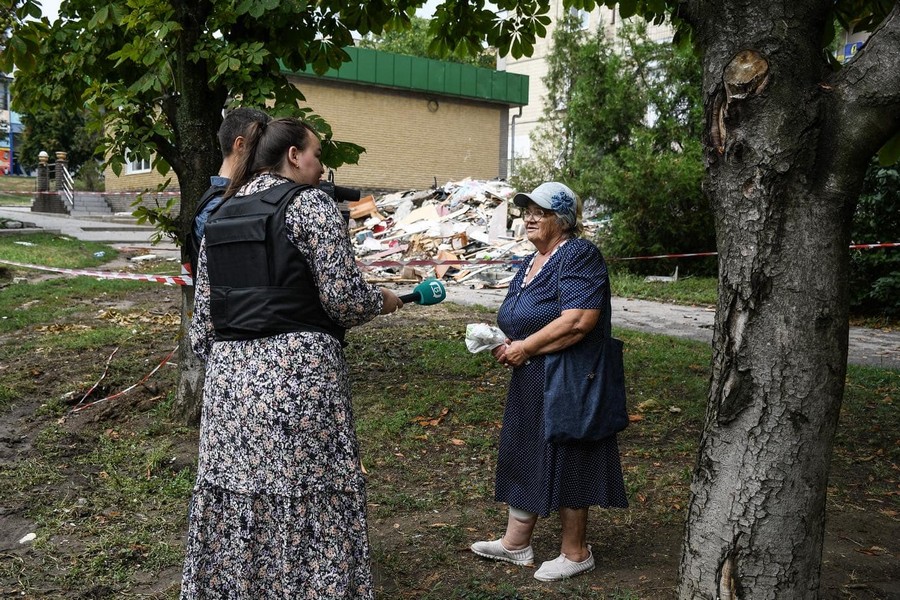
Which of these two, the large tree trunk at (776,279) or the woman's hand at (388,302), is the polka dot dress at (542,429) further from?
the woman's hand at (388,302)

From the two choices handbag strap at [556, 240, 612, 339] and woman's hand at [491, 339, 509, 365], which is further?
woman's hand at [491, 339, 509, 365]

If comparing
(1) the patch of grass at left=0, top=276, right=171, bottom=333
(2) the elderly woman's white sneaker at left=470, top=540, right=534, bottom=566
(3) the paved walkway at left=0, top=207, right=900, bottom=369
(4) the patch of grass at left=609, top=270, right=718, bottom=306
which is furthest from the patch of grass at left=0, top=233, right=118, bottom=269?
(2) the elderly woman's white sneaker at left=470, top=540, right=534, bottom=566

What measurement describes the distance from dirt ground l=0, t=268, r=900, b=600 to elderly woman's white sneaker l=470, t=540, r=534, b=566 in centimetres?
4

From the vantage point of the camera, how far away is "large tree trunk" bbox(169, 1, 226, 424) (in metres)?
5.97

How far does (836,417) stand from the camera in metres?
3.01

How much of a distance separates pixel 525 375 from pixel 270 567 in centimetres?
138

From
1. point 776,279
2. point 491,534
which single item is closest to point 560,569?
point 491,534

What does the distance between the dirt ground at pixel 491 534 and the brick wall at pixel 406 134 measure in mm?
23604

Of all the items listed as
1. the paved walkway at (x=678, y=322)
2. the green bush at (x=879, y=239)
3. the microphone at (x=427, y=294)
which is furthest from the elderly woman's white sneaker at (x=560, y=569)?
the green bush at (x=879, y=239)

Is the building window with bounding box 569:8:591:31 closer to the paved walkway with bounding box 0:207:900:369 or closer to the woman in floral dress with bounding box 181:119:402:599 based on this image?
the paved walkway with bounding box 0:207:900:369

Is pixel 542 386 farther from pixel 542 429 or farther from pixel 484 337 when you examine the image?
pixel 484 337

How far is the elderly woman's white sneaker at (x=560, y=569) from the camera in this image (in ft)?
12.4

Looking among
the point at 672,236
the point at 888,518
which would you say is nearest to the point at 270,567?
the point at 888,518

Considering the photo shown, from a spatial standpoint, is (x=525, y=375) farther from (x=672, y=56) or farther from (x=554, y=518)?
(x=672, y=56)
